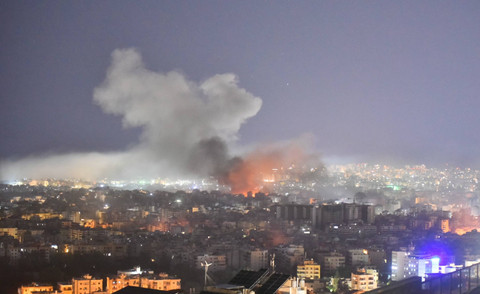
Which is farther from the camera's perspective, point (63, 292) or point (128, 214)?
point (128, 214)

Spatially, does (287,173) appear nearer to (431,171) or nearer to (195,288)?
(431,171)

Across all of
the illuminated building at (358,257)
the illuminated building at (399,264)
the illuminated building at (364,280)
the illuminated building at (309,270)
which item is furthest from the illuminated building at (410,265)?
the illuminated building at (309,270)

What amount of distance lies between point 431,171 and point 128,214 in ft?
37.8

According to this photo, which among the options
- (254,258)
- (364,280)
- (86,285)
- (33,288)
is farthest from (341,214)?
(33,288)

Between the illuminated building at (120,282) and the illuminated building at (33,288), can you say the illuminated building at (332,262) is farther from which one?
the illuminated building at (33,288)

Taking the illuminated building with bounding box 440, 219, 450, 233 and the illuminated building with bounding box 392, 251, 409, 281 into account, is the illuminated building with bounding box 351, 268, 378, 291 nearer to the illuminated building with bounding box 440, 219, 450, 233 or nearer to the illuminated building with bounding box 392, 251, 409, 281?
the illuminated building with bounding box 392, 251, 409, 281

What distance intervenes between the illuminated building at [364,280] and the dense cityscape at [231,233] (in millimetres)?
18

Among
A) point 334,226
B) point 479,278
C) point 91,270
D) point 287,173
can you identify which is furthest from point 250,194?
point 479,278

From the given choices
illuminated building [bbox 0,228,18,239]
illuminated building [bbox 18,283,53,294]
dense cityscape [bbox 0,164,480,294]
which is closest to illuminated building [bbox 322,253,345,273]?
dense cityscape [bbox 0,164,480,294]

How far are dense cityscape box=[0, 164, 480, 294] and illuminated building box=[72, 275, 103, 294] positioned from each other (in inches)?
0.7

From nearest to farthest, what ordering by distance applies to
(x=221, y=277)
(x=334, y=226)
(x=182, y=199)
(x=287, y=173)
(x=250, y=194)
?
(x=221, y=277), (x=334, y=226), (x=182, y=199), (x=250, y=194), (x=287, y=173)

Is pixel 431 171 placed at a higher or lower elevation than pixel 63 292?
higher

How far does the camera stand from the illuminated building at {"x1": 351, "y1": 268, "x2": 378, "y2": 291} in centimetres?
875

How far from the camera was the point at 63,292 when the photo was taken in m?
7.96
